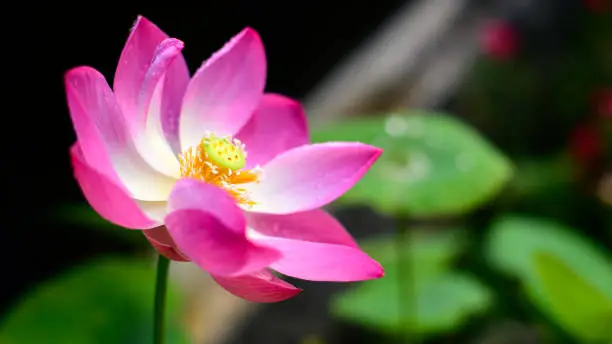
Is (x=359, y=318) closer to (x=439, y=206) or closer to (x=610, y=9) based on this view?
(x=439, y=206)

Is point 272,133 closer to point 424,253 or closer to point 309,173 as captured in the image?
point 309,173

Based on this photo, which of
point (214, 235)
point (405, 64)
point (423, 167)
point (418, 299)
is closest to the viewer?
point (214, 235)

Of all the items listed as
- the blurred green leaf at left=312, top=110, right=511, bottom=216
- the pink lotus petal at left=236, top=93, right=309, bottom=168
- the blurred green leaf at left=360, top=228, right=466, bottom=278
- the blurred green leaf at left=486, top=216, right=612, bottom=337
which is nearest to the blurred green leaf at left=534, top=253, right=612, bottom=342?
the blurred green leaf at left=486, top=216, right=612, bottom=337

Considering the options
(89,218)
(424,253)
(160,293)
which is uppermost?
(160,293)

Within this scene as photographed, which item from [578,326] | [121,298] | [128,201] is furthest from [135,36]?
[578,326]

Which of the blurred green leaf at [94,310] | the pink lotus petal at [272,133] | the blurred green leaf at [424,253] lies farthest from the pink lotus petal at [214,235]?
the blurred green leaf at [424,253]

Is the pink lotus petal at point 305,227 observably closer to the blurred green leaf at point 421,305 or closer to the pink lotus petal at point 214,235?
the pink lotus petal at point 214,235

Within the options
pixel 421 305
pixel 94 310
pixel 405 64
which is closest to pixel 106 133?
pixel 94 310
